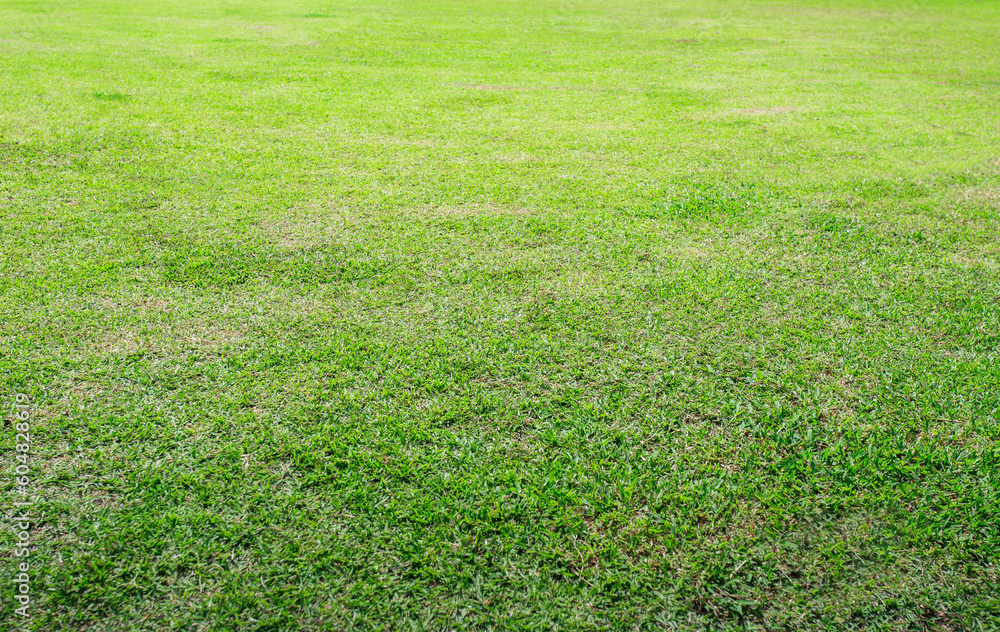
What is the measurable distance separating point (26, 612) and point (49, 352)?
4.05 ft

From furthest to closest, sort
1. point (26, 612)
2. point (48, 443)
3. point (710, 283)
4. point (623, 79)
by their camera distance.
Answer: point (623, 79) → point (710, 283) → point (48, 443) → point (26, 612)

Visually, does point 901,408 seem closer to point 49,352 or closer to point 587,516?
point 587,516

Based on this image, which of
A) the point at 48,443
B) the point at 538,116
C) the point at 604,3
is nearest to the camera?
the point at 48,443

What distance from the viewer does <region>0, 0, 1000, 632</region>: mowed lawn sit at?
176cm

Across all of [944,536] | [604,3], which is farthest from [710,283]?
[604,3]

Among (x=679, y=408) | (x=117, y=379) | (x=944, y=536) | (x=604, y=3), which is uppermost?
(x=604, y=3)

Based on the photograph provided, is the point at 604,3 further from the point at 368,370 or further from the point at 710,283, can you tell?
the point at 368,370

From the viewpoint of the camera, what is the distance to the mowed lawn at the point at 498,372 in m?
1.76

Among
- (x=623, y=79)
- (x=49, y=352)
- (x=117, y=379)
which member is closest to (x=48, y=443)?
(x=117, y=379)

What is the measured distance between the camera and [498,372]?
2533 mm

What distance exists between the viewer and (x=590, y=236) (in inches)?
145

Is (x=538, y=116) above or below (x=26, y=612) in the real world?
above

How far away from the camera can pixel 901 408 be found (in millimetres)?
2389

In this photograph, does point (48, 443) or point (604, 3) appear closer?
point (48, 443)
